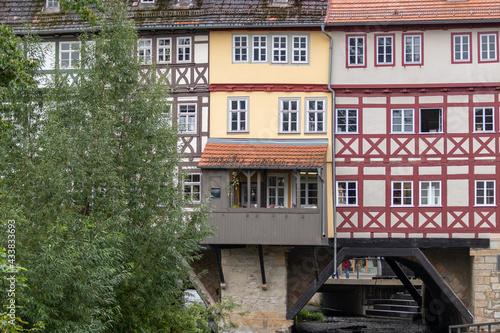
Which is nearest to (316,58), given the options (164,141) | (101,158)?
(164,141)

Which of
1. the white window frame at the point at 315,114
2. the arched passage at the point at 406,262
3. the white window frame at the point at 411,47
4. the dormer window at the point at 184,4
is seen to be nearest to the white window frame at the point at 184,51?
the dormer window at the point at 184,4

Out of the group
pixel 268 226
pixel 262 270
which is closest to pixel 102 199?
pixel 268 226

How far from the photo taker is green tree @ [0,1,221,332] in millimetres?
13984

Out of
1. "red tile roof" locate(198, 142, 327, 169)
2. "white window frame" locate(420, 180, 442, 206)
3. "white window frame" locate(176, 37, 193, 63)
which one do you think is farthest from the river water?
"white window frame" locate(176, 37, 193, 63)

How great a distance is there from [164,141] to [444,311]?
46.7ft

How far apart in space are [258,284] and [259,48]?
6.85 meters

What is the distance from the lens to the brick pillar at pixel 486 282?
24719 millimetres

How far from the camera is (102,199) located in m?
17.2

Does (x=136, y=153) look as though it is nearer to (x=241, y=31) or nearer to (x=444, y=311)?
(x=241, y=31)

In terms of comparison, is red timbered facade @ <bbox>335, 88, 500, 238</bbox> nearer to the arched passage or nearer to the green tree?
the arched passage

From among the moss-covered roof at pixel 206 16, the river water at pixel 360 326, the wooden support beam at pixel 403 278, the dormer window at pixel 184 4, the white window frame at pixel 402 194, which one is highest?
the dormer window at pixel 184 4

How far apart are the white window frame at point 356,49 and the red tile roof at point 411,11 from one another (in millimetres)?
518

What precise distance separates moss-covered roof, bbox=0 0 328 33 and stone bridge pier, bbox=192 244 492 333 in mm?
6479

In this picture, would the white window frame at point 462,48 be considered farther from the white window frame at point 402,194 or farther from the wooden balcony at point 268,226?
the wooden balcony at point 268,226
